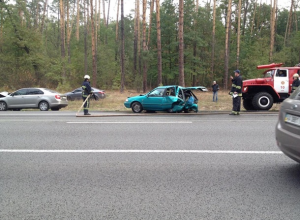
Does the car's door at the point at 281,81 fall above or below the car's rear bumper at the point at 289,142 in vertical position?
above

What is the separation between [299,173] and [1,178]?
4559 millimetres

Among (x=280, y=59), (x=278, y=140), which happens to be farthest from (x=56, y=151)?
(x=280, y=59)

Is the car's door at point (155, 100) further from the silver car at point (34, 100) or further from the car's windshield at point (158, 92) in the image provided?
the silver car at point (34, 100)

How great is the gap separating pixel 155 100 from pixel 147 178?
1003 cm

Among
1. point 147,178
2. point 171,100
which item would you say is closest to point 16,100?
point 171,100

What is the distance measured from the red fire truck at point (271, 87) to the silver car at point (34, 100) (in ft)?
34.8

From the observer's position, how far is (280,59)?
31641 mm

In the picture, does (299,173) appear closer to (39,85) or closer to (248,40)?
(39,85)

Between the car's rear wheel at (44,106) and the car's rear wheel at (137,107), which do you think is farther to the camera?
the car's rear wheel at (44,106)

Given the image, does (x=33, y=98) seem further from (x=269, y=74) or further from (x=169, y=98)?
(x=269, y=74)

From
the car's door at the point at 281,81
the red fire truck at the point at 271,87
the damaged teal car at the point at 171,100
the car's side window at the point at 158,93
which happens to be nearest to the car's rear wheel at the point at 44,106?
the damaged teal car at the point at 171,100

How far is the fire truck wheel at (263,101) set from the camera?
1435 cm

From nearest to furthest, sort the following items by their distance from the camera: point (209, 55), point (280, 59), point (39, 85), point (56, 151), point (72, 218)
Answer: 1. point (72, 218)
2. point (56, 151)
3. point (280, 59)
4. point (39, 85)
5. point (209, 55)

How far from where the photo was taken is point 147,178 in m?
4.32
